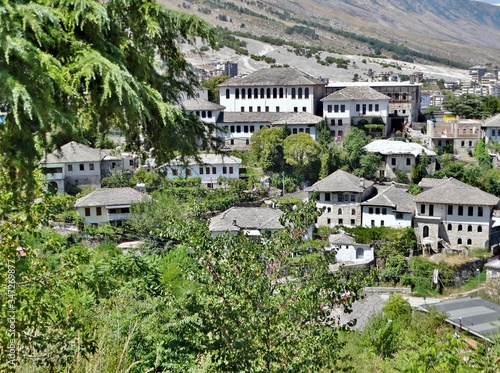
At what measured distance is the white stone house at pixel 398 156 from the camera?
3984 cm

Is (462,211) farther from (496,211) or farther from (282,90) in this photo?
(282,90)

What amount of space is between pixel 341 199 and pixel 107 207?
38.3ft

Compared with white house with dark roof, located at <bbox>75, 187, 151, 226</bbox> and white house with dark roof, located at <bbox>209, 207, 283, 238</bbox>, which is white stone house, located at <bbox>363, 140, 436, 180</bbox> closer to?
white house with dark roof, located at <bbox>209, 207, 283, 238</bbox>

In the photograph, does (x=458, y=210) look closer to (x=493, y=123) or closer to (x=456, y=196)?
(x=456, y=196)

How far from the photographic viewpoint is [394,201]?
34.3m

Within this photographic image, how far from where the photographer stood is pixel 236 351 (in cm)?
591

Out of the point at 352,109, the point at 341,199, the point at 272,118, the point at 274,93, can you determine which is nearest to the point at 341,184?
the point at 341,199

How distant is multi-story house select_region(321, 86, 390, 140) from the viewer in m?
45.1

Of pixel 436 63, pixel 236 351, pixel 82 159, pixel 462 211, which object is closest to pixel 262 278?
pixel 236 351

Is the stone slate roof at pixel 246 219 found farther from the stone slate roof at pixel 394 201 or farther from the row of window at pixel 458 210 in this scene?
the row of window at pixel 458 210

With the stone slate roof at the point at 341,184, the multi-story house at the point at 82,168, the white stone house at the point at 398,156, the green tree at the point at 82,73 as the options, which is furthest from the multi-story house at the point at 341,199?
the green tree at the point at 82,73

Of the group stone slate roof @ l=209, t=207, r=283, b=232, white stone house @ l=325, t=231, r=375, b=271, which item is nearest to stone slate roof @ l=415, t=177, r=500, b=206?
white stone house @ l=325, t=231, r=375, b=271

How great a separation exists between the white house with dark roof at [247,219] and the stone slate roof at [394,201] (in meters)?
5.09

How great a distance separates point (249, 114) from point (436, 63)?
127 m
